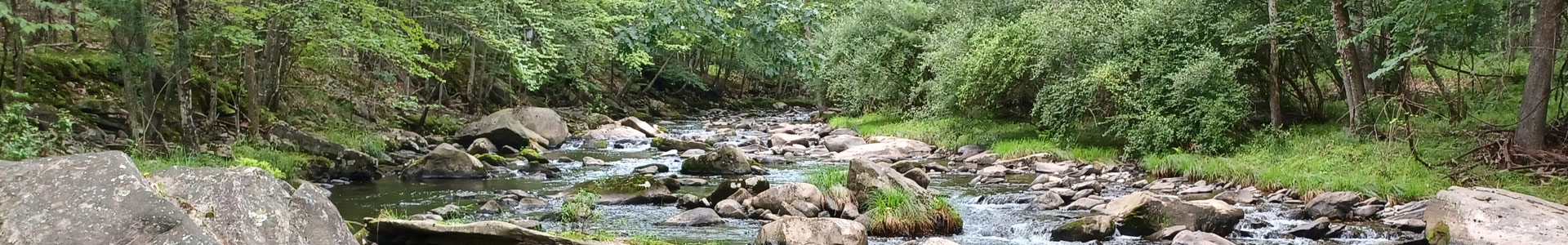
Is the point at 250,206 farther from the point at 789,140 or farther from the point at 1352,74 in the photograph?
the point at 789,140

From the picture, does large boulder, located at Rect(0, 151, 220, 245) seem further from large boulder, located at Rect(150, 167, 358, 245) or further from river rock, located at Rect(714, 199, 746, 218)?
river rock, located at Rect(714, 199, 746, 218)

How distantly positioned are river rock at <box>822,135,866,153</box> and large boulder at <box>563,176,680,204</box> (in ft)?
32.1

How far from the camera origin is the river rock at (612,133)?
85.6 feet

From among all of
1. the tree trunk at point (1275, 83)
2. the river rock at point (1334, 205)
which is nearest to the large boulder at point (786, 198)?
the river rock at point (1334, 205)

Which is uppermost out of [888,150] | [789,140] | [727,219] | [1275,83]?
[1275,83]

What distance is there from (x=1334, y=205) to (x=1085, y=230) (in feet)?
11.6

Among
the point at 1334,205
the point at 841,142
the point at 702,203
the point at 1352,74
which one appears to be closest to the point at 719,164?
the point at 702,203

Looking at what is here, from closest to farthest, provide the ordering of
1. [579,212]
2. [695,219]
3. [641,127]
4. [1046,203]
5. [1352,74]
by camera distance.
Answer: [579,212] → [695,219] → [1046,203] → [1352,74] → [641,127]

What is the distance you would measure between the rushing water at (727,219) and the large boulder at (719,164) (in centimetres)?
44

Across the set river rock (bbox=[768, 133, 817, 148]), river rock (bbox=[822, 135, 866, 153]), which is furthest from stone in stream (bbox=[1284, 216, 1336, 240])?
river rock (bbox=[768, 133, 817, 148])

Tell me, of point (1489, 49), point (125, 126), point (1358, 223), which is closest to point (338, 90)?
point (125, 126)

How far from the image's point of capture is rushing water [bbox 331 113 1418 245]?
998cm

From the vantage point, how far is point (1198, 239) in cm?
909

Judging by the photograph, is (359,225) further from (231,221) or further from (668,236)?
(231,221)
